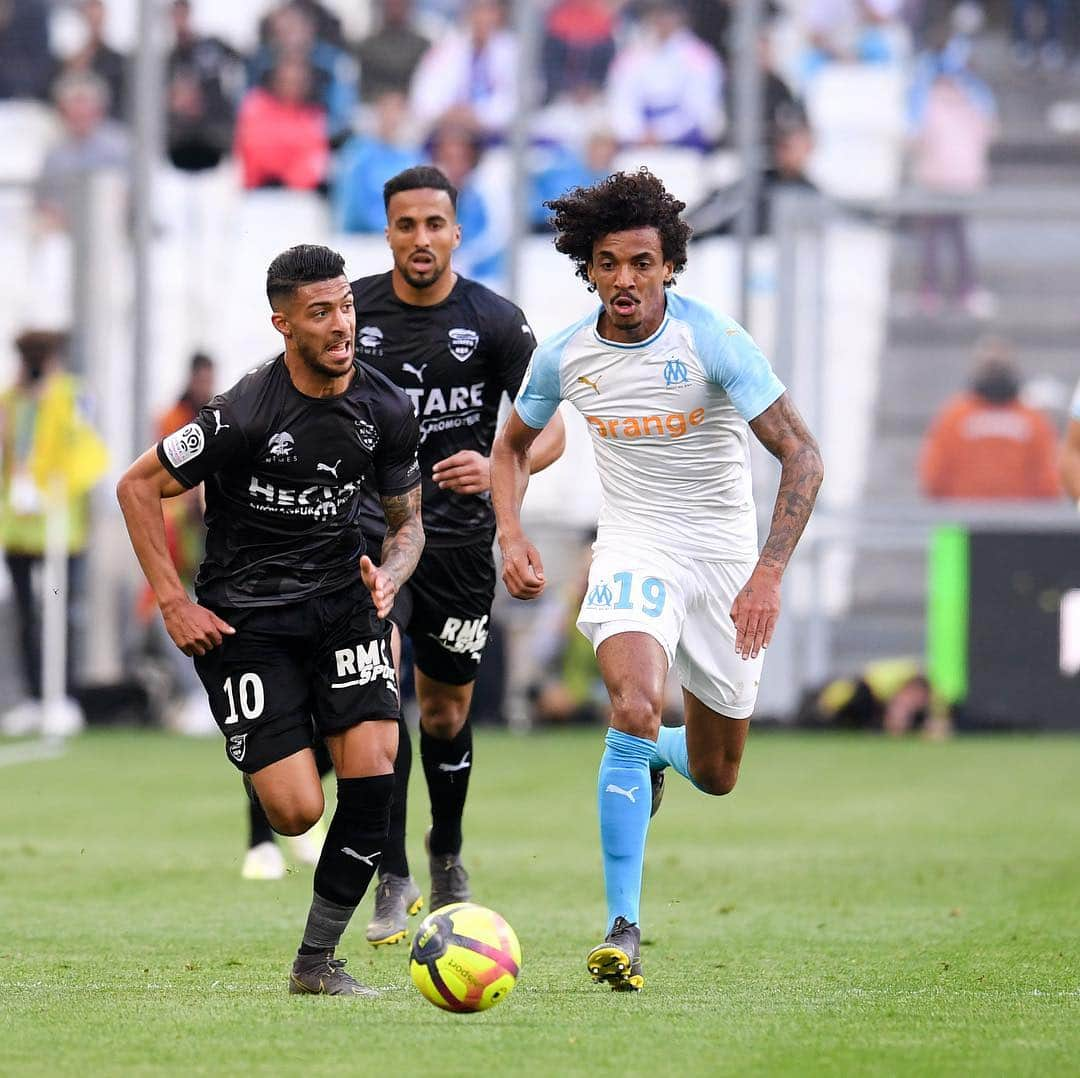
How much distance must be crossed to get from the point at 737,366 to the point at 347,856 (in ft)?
6.31

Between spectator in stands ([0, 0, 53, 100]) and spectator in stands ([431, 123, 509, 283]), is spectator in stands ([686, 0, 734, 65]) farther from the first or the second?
spectator in stands ([0, 0, 53, 100])

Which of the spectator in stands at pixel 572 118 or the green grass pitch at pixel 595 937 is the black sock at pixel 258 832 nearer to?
the green grass pitch at pixel 595 937

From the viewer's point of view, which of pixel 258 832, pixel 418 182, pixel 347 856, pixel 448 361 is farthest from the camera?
pixel 258 832

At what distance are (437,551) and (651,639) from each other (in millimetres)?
1500

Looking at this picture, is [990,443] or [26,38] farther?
[26,38]

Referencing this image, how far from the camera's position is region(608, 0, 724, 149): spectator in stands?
20.7 m

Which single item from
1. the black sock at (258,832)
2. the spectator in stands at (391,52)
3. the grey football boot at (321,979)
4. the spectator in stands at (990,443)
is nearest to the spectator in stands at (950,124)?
the spectator in stands at (990,443)

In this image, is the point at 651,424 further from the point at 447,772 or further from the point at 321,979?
the point at 321,979

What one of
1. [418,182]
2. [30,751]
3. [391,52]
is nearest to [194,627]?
[418,182]

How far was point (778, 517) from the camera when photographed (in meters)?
7.02

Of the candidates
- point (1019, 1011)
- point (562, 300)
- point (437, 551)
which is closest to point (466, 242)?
point (562, 300)

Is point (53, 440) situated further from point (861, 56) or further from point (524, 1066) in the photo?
point (524, 1066)

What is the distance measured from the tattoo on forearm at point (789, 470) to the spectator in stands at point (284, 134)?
1434cm

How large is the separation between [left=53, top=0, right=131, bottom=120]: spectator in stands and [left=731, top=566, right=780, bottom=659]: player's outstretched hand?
1571 centimetres
